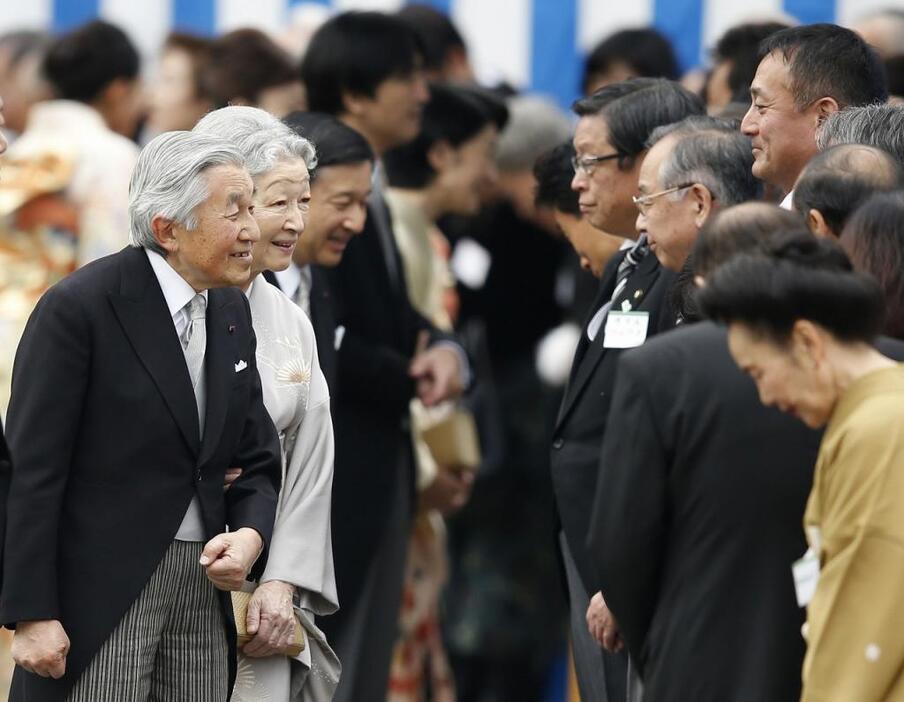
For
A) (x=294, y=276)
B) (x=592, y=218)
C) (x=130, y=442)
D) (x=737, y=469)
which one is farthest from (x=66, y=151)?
(x=737, y=469)

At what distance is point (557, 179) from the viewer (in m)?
4.99

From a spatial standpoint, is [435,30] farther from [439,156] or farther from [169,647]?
[169,647]

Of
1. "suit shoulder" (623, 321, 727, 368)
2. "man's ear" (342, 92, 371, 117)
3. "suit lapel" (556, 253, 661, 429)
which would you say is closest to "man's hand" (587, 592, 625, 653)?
"suit lapel" (556, 253, 661, 429)

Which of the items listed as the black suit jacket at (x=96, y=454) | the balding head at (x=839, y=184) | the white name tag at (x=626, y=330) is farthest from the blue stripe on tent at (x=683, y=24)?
the black suit jacket at (x=96, y=454)

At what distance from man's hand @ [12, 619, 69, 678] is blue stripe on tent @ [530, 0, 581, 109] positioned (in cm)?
496

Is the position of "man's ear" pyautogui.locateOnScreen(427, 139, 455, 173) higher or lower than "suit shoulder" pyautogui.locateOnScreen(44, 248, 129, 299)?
lower

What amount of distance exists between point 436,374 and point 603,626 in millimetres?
1849

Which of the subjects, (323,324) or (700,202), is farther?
(323,324)

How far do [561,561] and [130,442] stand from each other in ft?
4.19

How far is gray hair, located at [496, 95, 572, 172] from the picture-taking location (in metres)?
7.35

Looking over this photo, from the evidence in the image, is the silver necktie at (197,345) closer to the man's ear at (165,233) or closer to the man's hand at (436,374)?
the man's ear at (165,233)

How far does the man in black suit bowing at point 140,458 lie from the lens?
354cm

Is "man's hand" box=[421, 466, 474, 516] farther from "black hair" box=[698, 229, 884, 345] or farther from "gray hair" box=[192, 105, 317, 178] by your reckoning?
"black hair" box=[698, 229, 884, 345]

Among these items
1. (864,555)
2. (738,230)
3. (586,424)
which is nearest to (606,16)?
(586,424)
